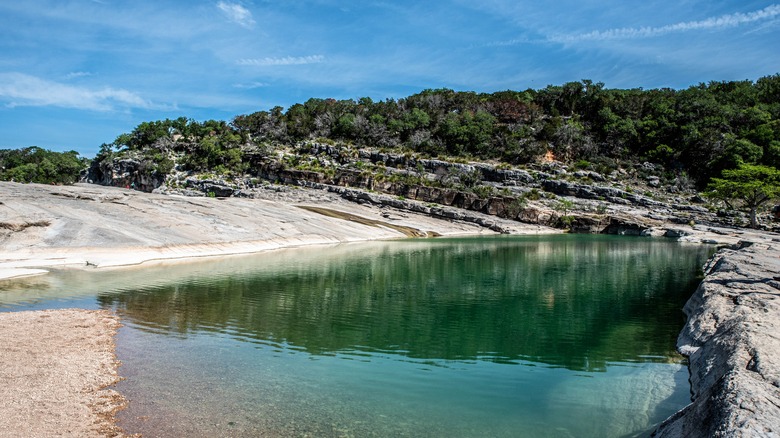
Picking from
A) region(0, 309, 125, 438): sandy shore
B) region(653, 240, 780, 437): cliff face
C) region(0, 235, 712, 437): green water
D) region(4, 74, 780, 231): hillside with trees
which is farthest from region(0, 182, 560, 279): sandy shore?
region(653, 240, 780, 437): cliff face

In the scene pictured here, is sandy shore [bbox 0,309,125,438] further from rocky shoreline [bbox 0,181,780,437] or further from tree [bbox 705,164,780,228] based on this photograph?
tree [bbox 705,164,780,228]

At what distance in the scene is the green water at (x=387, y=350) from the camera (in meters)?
11.6

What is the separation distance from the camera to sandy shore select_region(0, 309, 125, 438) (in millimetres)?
10359

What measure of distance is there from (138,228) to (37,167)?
122629 millimetres

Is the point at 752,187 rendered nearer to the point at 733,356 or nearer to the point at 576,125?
the point at 576,125

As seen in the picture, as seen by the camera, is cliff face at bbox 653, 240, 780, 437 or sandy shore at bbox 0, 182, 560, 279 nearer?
cliff face at bbox 653, 240, 780, 437

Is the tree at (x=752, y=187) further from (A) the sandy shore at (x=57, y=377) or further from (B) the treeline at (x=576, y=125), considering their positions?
(A) the sandy shore at (x=57, y=377)

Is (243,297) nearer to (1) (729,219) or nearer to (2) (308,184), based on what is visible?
(2) (308,184)

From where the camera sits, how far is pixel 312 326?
21047 millimetres

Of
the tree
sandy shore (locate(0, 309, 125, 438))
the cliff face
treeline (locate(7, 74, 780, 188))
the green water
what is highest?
treeline (locate(7, 74, 780, 188))

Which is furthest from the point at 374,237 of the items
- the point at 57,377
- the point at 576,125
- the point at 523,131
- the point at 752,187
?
the point at 576,125

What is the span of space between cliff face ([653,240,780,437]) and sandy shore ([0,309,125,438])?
1205 centimetres

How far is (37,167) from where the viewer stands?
142 metres

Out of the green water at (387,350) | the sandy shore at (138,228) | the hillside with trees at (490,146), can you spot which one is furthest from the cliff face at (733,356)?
the hillside with trees at (490,146)
